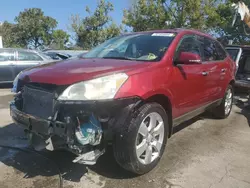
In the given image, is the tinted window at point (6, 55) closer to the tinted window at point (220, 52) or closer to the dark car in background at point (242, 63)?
the tinted window at point (220, 52)

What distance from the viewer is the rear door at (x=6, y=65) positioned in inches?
373

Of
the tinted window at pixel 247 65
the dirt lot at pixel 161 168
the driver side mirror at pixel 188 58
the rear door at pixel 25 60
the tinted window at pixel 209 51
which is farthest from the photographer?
the rear door at pixel 25 60

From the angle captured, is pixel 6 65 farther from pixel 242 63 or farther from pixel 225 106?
pixel 242 63

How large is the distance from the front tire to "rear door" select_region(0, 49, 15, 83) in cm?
776

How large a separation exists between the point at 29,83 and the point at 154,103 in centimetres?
143

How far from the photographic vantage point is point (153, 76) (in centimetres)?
313

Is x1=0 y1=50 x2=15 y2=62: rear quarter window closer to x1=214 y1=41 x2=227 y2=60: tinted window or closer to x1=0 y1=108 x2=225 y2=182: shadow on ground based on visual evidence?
x1=0 y1=108 x2=225 y2=182: shadow on ground

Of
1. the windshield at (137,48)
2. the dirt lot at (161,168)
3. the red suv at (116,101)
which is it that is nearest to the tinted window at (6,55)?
the dirt lot at (161,168)

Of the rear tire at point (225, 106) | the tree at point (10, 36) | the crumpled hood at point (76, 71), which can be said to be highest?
the tree at point (10, 36)

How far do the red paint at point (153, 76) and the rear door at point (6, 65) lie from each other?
22.5 ft

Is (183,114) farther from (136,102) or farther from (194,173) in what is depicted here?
(136,102)

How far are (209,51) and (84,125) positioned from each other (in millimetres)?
2976

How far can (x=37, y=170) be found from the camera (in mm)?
3250

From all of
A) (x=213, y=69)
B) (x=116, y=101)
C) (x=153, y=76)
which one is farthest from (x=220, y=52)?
(x=116, y=101)
